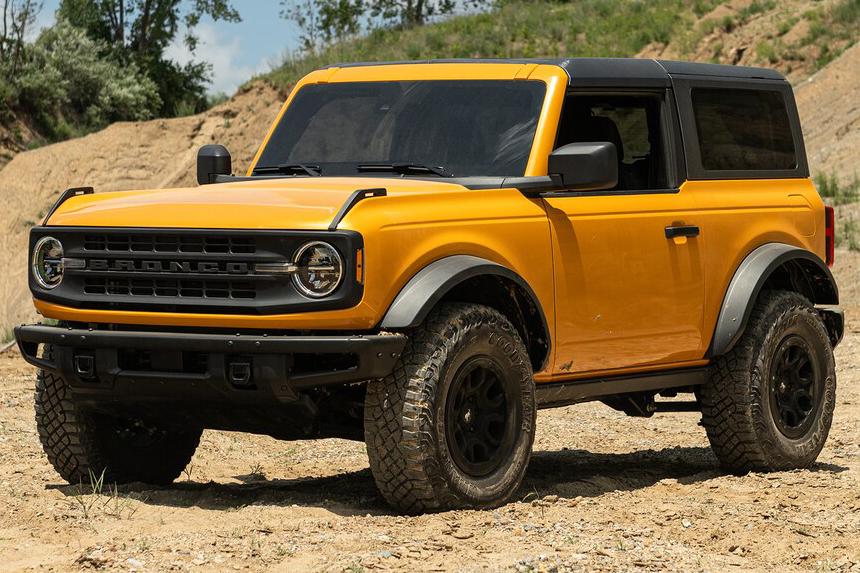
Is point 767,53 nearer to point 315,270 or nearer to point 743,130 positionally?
point 743,130

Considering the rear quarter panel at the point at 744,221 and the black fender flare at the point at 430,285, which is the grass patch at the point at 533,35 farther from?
the black fender flare at the point at 430,285

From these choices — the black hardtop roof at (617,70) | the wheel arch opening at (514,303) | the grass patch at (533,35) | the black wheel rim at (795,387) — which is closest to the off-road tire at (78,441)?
the wheel arch opening at (514,303)

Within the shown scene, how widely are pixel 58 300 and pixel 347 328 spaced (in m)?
1.43

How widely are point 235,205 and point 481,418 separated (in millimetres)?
1476

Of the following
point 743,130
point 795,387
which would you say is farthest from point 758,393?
point 743,130

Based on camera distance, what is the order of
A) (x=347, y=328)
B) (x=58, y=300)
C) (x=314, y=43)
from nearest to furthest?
(x=347, y=328)
(x=58, y=300)
(x=314, y=43)

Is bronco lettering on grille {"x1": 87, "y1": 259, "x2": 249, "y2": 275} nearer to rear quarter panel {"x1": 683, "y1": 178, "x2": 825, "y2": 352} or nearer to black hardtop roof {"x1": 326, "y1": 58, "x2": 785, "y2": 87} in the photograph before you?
black hardtop roof {"x1": 326, "y1": 58, "x2": 785, "y2": 87}

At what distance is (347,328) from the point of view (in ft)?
19.2

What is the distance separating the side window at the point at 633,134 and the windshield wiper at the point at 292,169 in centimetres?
142

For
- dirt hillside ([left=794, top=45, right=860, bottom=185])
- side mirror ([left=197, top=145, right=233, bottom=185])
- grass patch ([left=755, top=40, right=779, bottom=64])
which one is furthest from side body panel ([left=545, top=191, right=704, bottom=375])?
grass patch ([left=755, top=40, right=779, bottom=64])

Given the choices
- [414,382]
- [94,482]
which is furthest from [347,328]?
[94,482]

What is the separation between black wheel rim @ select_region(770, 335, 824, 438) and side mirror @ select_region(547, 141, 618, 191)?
1991mm

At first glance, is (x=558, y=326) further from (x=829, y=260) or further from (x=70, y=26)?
(x=70, y=26)

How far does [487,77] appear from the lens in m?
7.31
